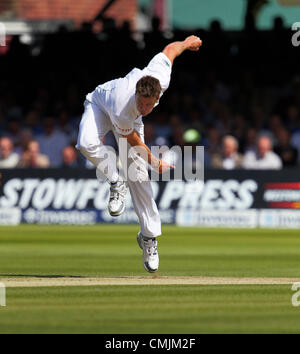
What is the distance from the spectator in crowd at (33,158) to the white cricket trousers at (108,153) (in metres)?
9.39

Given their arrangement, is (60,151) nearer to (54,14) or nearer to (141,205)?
(141,205)

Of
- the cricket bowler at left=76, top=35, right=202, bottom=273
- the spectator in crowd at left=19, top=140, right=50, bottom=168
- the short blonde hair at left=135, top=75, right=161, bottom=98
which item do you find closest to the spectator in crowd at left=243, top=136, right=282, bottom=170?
the spectator in crowd at left=19, top=140, right=50, bottom=168

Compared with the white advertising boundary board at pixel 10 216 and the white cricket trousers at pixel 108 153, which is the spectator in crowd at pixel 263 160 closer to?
the white advertising boundary board at pixel 10 216

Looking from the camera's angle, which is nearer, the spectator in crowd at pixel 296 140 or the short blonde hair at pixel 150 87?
the short blonde hair at pixel 150 87

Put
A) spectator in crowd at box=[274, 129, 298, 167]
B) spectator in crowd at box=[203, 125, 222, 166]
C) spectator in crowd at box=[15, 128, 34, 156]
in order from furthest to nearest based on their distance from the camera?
spectator in crowd at box=[15, 128, 34, 156] → spectator in crowd at box=[203, 125, 222, 166] → spectator in crowd at box=[274, 129, 298, 167]

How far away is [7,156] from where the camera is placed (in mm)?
19922

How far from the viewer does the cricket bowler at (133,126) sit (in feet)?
31.9

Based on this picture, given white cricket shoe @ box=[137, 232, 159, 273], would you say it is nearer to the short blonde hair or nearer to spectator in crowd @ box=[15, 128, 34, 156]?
the short blonde hair

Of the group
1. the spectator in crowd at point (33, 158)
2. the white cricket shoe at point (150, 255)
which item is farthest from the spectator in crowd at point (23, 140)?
the white cricket shoe at point (150, 255)

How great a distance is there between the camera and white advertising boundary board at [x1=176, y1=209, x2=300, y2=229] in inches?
747

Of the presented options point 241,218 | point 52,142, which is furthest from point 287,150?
point 52,142

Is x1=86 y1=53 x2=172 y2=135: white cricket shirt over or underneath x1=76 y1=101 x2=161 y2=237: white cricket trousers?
over

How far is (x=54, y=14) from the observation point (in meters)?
35.0

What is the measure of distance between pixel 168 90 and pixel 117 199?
1160 cm
